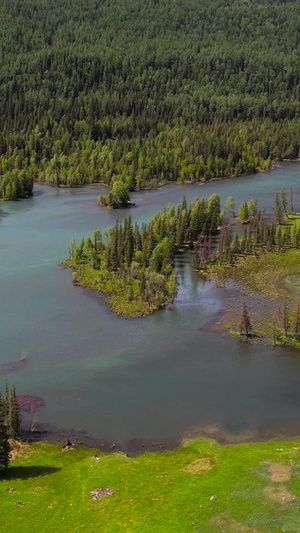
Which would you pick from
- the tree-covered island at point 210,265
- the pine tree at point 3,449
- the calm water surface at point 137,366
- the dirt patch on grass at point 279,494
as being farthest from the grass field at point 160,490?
the tree-covered island at point 210,265

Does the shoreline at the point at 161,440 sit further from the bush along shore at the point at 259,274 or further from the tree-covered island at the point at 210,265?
the tree-covered island at the point at 210,265

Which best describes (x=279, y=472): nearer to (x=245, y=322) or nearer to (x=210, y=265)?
(x=245, y=322)

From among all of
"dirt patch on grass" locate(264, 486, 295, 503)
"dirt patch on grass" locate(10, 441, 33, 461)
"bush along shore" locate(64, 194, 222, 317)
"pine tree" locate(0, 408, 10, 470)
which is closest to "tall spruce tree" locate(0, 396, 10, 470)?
"pine tree" locate(0, 408, 10, 470)

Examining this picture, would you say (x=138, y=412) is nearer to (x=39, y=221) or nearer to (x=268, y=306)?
(x=268, y=306)

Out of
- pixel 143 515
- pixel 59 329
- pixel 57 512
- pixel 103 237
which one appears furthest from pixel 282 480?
pixel 103 237

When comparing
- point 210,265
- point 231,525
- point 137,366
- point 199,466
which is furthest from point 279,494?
point 210,265

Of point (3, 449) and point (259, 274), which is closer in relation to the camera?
point (3, 449)
